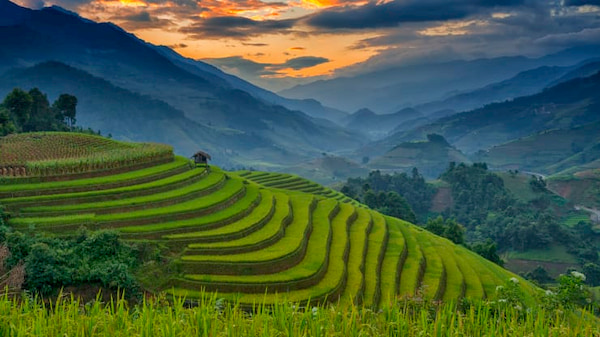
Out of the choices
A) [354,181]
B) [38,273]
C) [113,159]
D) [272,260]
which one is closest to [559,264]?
[354,181]

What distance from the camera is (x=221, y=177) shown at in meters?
34.7

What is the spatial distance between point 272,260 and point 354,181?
87.0m

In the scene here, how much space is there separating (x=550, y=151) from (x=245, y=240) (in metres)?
173

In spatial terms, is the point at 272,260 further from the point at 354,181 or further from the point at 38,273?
the point at 354,181

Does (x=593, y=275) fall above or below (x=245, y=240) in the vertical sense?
below

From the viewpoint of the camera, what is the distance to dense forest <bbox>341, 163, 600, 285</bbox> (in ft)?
175

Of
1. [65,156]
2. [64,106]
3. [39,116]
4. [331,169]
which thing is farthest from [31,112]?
[331,169]

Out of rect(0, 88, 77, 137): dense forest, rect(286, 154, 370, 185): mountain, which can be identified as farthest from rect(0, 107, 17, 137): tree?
rect(286, 154, 370, 185): mountain

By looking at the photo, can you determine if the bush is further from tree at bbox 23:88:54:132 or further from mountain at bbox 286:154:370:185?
mountain at bbox 286:154:370:185

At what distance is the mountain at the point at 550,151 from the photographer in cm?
14850

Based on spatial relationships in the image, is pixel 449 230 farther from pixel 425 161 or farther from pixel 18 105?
pixel 425 161

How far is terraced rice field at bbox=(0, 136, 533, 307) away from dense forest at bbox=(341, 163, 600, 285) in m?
20.1

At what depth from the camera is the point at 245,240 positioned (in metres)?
23.5

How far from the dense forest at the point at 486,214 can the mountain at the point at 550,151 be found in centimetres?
6527
